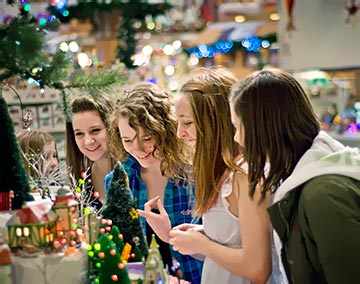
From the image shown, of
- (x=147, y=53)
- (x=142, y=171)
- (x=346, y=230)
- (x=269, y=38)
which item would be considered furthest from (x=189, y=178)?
(x=269, y=38)

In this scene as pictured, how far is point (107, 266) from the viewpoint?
1422 millimetres

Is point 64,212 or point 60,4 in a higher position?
point 60,4

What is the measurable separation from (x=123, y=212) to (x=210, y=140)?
1.32ft

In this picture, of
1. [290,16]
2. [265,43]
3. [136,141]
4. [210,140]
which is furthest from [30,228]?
[265,43]

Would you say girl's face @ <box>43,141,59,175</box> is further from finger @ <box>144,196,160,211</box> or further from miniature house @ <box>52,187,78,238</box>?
miniature house @ <box>52,187,78,238</box>

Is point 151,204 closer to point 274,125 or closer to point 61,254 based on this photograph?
point 274,125

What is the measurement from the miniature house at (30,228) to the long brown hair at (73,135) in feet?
3.95

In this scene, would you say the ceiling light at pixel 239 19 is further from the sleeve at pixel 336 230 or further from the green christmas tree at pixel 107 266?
the green christmas tree at pixel 107 266

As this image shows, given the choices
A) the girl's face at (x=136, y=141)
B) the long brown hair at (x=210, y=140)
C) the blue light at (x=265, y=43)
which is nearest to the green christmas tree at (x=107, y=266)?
the long brown hair at (x=210, y=140)

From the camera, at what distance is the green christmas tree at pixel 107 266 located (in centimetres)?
142

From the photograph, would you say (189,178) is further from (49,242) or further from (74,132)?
(49,242)

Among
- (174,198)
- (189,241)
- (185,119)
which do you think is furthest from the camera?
(174,198)

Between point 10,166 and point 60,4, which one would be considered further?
point 60,4

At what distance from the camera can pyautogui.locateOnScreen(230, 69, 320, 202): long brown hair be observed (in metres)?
1.71
